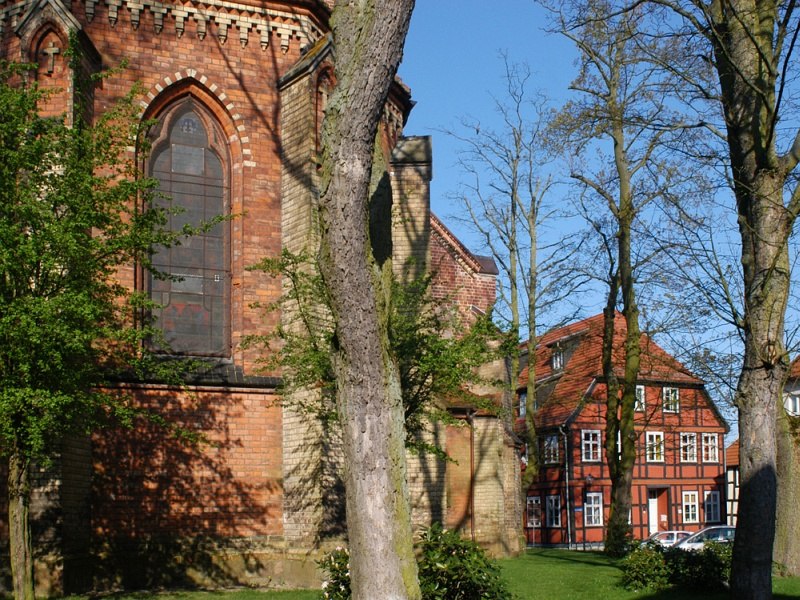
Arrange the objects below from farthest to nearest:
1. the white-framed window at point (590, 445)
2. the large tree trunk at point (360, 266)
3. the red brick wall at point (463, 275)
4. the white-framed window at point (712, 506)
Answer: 1. the white-framed window at point (712, 506)
2. the white-framed window at point (590, 445)
3. the red brick wall at point (463, 275)
4. the large tree trunk at point (360, 266)

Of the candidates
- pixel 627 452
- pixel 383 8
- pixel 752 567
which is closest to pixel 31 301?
pixel 383 8

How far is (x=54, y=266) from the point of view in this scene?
11609 mm

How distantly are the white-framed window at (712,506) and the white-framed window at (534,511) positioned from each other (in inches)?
321

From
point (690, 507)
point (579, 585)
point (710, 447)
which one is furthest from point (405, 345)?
point (710, 447)

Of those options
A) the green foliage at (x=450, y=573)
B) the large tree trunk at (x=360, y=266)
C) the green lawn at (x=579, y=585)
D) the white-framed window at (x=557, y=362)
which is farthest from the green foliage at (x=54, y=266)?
the white-framed window at (x=557, y=362)

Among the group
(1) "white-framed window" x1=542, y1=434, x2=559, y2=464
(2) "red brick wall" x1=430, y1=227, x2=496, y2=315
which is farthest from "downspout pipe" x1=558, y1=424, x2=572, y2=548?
(2) "red brick wall" x1=430, y1=227, x2=496, y2=315

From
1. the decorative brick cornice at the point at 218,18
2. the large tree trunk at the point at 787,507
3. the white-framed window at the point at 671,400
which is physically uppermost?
the decorative brick cornice at the point at 218,18

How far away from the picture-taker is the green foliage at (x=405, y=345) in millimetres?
14703

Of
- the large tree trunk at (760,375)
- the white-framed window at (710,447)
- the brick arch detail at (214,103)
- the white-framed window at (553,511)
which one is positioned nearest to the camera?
the large tree trunk at (760,375)

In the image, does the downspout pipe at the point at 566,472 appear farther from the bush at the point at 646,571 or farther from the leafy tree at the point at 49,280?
the leafy tree at the point at 49,280

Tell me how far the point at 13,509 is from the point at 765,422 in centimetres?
911

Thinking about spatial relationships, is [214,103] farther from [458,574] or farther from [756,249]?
[458,574]

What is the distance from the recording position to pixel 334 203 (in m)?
7.04

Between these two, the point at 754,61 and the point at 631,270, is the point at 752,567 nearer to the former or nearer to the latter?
the point at 754,61
